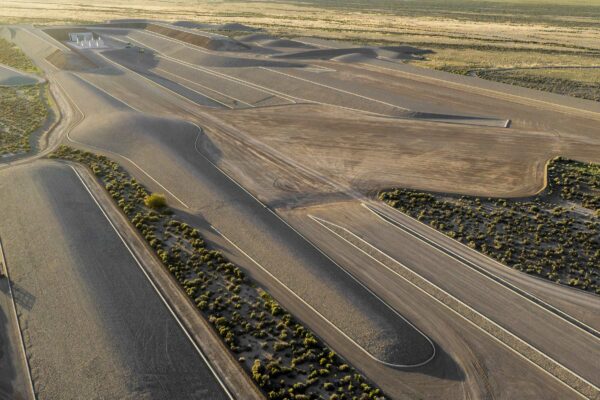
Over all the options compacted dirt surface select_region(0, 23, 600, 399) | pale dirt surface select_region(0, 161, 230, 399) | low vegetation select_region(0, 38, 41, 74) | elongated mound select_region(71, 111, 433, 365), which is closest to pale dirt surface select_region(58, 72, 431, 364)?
elongated mound select_region(71, 111, 433, 365)

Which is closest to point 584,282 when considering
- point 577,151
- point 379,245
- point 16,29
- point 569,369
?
point 569,369

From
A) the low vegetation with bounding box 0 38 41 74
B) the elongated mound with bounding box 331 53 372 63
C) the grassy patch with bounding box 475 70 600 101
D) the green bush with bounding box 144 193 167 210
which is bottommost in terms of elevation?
the green bush with bounding box 144 193 167 210

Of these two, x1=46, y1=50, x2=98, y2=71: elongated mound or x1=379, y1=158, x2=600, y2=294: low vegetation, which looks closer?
x1=379, y1=158, x2=600, y2=294: low vegetation

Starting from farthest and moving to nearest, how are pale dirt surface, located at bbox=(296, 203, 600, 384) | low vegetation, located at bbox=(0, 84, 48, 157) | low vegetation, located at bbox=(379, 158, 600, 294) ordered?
low vegetation, located at bbox=(0, 84, 48, 157) → low vegetation, located at bbox=(379, 158, 600, 294) → pale dirt surface, located at bbox=(296, 203, 600, 384)

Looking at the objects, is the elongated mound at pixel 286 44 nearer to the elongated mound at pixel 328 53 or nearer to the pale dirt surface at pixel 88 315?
the elongated mound at pixel 328 53

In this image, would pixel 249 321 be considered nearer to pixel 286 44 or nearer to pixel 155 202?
pixel 155 202

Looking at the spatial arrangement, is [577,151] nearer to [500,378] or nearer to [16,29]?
[500,378]

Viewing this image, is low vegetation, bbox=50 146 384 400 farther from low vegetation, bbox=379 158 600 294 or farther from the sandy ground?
the sandy ground
